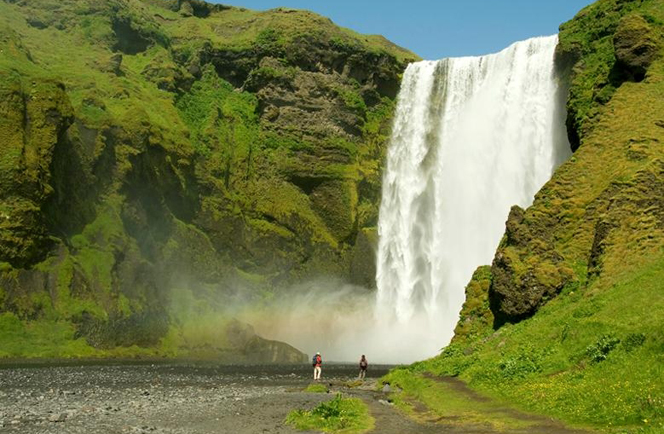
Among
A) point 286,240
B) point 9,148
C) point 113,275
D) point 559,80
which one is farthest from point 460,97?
point 9,148

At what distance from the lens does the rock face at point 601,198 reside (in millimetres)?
31797

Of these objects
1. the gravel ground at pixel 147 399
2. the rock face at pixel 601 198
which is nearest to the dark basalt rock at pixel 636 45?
the rock face at pixel 601 198

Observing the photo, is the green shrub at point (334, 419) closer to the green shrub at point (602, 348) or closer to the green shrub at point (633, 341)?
the green shrub at point (602, 348)

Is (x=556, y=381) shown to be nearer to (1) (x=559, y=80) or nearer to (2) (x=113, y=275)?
(1) (x=559, y=80)

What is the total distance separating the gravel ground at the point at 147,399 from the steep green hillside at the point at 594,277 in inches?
299

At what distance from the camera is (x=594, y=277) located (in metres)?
31.5

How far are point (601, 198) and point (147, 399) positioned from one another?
24759 mm

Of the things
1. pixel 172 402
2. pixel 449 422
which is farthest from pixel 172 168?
pixel 449 422

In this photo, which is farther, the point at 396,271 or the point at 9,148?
the point at 396,271

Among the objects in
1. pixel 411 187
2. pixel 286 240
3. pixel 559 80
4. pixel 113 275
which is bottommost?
pixel 113 275

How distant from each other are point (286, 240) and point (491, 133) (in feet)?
103

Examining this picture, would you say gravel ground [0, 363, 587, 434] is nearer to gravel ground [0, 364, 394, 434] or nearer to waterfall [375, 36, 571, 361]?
gravel ground [0, 364, 394, 434]

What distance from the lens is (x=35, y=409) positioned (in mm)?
26578

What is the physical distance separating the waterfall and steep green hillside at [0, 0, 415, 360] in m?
5.35
